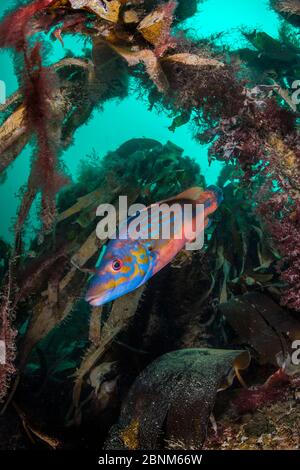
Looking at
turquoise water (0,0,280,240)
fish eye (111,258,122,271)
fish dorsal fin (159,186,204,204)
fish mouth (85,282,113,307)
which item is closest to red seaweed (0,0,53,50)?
fish dorsal fin (159,186,204,204)

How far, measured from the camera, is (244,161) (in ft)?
8.26

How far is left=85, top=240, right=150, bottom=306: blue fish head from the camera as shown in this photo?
1.72 m

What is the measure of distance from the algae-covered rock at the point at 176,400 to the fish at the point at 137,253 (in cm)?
83

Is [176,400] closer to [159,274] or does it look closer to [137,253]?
[137,253]

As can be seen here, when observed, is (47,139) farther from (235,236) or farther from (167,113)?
(235,236)

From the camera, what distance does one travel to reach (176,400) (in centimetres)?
218

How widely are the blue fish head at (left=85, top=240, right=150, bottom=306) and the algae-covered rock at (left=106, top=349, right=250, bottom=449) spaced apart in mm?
885

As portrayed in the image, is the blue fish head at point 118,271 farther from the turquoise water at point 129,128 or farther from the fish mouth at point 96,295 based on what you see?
the turquoise water at point 129,128

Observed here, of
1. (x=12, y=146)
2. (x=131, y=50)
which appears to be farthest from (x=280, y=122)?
(x=12, y=146)

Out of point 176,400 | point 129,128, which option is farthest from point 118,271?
point 129,128

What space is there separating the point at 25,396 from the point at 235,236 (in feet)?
8.87

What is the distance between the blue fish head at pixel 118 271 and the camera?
1.72 m

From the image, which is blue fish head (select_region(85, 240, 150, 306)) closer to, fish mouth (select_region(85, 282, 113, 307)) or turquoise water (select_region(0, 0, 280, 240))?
fish mouth (select_region(85, 282, 113, 307))
